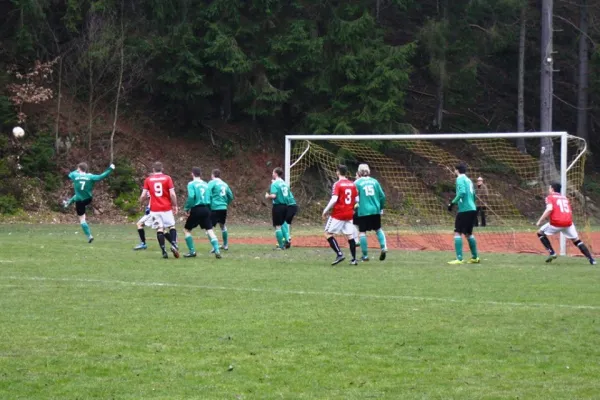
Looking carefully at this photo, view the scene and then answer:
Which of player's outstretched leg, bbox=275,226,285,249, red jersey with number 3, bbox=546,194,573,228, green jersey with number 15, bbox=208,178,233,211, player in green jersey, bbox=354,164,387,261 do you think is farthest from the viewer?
player's outstretched leg, bbox=275,226,285,249

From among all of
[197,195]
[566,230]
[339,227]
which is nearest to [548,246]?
[566,230]

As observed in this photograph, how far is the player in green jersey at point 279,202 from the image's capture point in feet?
73.3

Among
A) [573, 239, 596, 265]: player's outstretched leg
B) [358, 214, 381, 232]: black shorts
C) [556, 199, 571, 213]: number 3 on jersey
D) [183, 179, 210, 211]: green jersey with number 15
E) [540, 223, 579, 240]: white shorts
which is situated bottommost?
[573, 239, 596, 265]: player's outstretched leg

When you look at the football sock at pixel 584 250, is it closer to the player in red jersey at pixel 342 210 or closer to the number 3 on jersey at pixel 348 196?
the player in red jersey at pixel 342 210

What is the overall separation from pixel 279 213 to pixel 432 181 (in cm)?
1632

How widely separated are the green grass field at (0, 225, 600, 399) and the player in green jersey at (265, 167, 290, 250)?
17.4ft

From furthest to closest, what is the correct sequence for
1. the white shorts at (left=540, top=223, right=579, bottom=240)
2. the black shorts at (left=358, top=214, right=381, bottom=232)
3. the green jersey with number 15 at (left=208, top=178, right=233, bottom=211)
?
the green jersey with number 15 at (left=208, top=178, right=233, bottom=211)
the black shorts at (left=358, top=214, right=381, bottom=232)
the white shorts at (left=540, top=223, right=579, bottom=240)

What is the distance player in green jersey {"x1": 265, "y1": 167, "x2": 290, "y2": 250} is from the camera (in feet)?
73.3

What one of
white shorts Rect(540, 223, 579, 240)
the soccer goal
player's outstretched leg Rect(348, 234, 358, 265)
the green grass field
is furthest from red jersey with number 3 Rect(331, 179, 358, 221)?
the soccer goal

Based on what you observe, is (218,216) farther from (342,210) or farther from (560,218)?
(560,218)

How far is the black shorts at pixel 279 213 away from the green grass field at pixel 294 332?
5.32 m

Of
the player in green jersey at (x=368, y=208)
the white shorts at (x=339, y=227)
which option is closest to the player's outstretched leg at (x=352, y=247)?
the white shorts at (x=339, y=227)

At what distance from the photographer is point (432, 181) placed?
37625 mm

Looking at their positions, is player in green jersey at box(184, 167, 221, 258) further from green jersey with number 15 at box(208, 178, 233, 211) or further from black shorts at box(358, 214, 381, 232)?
black shorts at box(358, 214, 381, 232)
